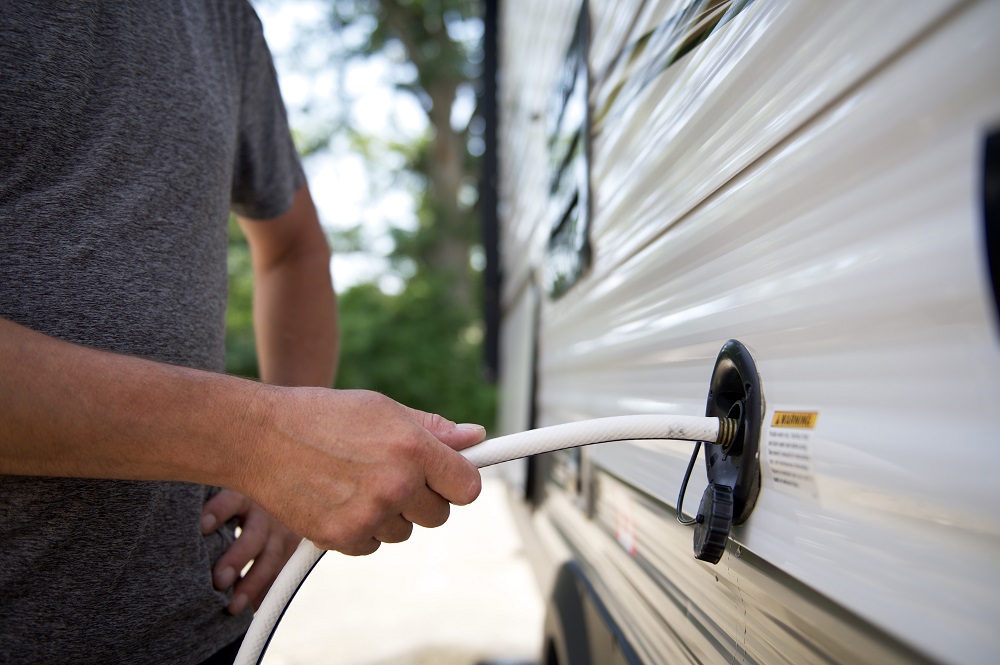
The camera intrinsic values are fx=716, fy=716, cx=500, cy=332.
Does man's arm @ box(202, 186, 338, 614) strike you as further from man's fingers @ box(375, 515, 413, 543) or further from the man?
man's fingers @ box(375, 515, 413, 543)

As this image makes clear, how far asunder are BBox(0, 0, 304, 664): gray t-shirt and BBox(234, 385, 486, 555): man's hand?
36 centimetres

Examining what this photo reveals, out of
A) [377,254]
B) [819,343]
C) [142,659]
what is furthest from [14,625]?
[377,254]

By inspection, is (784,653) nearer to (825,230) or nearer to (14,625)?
(825,230)

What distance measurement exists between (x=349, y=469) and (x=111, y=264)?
1.85 ft

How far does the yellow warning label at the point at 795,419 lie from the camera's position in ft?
2.35


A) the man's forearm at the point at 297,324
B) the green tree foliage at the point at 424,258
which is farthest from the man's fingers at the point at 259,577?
the green tree foliage at the point at 424,258

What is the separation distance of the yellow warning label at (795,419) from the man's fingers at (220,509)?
999 mm

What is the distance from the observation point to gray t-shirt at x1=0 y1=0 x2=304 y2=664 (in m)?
1.04

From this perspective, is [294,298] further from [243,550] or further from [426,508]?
[426,508]

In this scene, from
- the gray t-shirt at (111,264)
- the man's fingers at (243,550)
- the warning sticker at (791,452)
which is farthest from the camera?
the man's fingers at (243,550)

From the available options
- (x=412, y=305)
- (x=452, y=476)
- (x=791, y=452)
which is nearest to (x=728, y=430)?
(x=791, y=452)

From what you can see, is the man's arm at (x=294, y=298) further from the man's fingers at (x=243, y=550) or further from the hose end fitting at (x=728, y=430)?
the hose end fitting at (x=728, y=430)

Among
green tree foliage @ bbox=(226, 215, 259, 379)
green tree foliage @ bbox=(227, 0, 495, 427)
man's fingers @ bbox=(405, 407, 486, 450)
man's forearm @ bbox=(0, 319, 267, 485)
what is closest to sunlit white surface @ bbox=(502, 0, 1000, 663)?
man's fingers @ bbox=(405, 407, 486, 450)

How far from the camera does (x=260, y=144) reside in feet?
5.42
